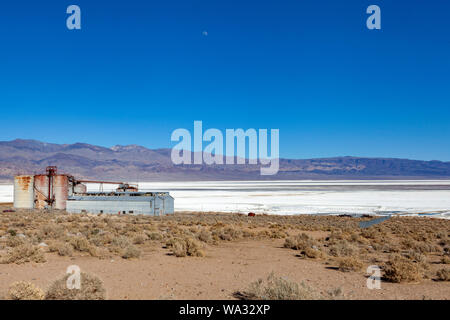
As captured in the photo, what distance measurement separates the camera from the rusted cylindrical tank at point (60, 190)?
40.1m

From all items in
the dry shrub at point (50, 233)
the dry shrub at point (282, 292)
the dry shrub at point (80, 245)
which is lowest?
the dry shrub at point (50, 233)

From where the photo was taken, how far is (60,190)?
1582 inches

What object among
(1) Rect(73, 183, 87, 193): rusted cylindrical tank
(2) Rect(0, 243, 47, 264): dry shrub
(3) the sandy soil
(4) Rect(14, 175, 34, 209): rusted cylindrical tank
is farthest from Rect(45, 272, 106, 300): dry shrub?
(4) Rect(14, 175, 34, 209): rusted cylindrical tank

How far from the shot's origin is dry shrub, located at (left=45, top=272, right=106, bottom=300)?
7.22 metres

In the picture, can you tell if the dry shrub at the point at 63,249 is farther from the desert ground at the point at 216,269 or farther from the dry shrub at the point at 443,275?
the dry shrub at the point at 443,275

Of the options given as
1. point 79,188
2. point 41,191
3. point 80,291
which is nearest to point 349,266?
point 80,291

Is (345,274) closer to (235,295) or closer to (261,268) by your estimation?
(261,268)

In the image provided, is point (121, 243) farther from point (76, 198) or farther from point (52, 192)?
point (52, 192)

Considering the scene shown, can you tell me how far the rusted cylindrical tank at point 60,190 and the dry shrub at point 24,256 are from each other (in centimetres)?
3040

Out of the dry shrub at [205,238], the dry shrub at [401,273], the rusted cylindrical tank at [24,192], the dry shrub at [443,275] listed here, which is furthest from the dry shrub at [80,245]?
the rusted cylindrical tank at [24,192]

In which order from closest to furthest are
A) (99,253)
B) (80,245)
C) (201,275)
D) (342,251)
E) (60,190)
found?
(201,275)
(99,253)
(80,245)
(342,251)
(60,190)

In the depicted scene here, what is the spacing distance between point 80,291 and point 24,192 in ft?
127

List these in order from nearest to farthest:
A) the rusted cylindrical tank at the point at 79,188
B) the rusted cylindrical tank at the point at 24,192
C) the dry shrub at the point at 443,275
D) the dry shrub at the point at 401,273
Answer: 1. the dry shrub at the point at 401,273
2. the dry shrub at the point at 443,275
3. the rusted cylindrical tank at the point at 24,192
4. the rusted cylindrical tank at the point at 79,188

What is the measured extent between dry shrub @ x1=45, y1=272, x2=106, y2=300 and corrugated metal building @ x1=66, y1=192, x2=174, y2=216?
2715 centimetres
